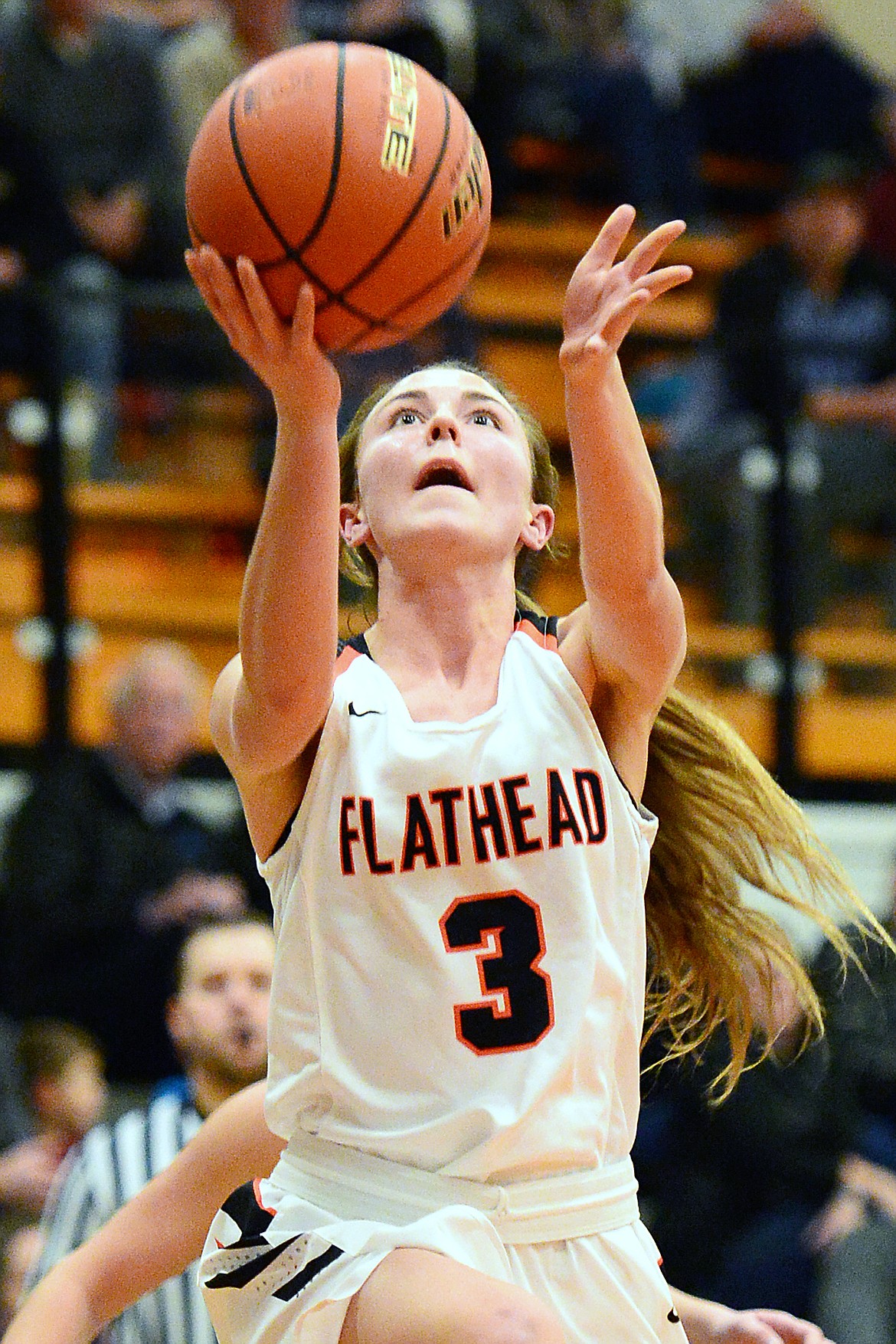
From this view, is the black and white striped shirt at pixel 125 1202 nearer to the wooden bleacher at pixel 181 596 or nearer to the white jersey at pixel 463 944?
the white jersey at pixel 463 944

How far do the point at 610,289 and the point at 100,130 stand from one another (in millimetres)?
6199

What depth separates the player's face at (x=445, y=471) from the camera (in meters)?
2.81

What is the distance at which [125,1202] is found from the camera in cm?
445

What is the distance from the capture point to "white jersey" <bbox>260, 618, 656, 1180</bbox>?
2.65 meters

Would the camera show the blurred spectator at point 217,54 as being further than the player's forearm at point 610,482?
Yes

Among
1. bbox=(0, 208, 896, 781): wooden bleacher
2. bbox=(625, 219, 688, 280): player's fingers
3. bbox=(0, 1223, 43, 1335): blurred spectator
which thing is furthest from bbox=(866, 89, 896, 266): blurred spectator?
bbox=(625, 219, 688, 280): player's fingers

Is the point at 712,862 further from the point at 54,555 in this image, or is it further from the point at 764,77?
the point at 764,77

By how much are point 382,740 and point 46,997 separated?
4.00 meters

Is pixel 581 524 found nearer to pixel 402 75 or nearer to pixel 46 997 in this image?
pixel 402 75

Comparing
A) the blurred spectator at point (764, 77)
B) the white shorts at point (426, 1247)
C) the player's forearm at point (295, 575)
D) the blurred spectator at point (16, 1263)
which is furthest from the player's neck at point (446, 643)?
the blurred spectator at point (764, 77)

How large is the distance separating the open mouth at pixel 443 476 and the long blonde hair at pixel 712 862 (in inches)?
12.3

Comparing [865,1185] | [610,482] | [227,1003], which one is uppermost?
[610,482]

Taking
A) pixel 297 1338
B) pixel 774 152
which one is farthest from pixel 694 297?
pixel 297 1338

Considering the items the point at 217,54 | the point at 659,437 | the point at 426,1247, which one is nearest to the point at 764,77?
the point at 217,54
